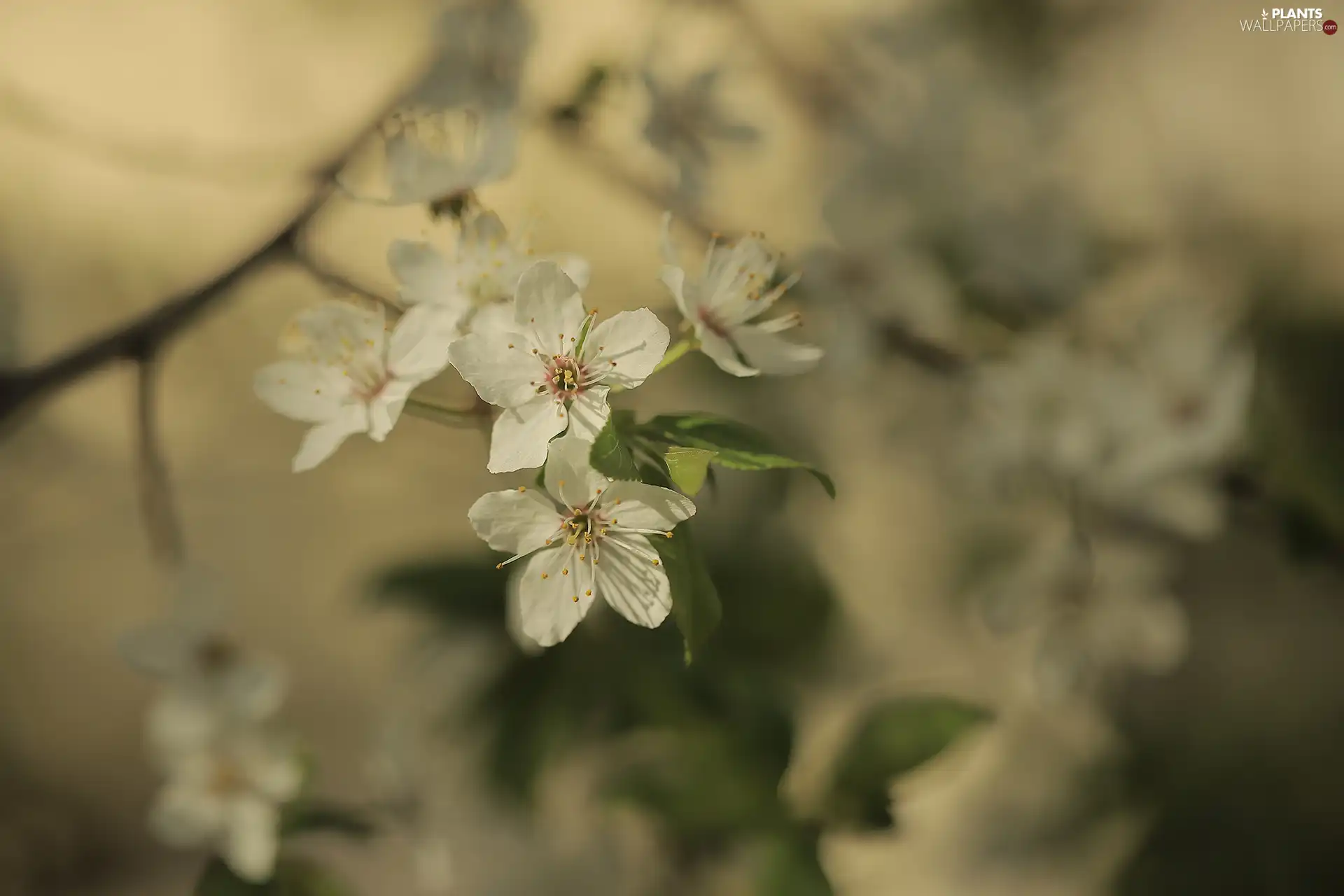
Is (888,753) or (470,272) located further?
(888,753)

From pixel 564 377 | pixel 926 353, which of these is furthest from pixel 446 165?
pixel 926 353

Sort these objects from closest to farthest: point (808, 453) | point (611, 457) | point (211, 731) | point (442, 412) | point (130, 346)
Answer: point (611, 457), point (442, 412), point (130, 346), point (211, 731), point (808, 453)

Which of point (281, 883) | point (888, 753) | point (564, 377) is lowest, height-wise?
point (281, 883)

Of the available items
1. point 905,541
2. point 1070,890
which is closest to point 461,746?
point 905,541

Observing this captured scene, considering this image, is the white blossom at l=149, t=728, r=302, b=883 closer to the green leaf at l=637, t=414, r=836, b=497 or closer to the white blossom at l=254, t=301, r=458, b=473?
the white blossom at l=254, t=301, r=458, b=473

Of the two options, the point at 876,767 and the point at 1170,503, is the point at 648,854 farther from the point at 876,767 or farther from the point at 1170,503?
the point at 1170,503

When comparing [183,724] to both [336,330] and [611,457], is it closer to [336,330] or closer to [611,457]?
[336,330]

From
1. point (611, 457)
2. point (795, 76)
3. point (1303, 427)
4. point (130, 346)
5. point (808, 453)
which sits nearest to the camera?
point (611, 457)

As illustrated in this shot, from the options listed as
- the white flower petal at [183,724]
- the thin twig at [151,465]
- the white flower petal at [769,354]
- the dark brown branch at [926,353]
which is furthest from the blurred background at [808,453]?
the white flower petal at [769,354]
